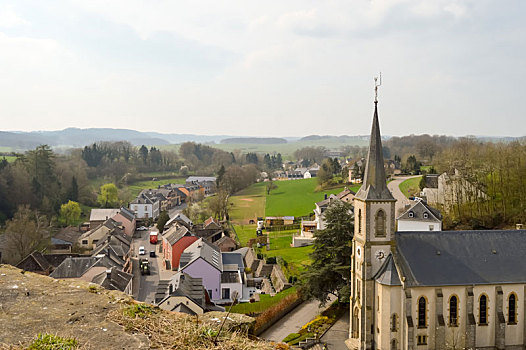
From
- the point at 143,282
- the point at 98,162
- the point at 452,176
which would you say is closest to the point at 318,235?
the point at 143,282

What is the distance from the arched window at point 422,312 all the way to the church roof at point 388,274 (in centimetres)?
171

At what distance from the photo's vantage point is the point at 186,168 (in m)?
149

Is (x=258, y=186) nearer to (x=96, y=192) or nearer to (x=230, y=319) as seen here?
(x=96, y=192)

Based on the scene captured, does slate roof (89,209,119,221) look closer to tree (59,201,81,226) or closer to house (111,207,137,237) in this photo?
tree (59,201,81,226)

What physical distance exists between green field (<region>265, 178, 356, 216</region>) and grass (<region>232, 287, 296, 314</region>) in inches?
1440

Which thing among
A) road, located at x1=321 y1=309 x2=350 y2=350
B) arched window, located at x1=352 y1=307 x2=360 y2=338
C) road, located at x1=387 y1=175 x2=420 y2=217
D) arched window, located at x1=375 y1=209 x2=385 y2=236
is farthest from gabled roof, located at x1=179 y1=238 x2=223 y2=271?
road, located at x1=387 y1=175 x2=420 y2=217

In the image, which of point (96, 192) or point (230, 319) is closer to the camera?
point (230, 319)

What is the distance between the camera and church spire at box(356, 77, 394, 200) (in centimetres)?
2577

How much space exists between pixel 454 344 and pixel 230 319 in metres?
23.0

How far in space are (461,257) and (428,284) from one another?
334 cm

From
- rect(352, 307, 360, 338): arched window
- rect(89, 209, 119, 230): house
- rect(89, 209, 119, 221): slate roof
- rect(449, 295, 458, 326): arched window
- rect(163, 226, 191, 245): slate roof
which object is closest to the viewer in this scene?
rect(449, 295, 458, 326): arched window

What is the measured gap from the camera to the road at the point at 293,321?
29438 mm

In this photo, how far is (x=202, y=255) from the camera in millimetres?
42375

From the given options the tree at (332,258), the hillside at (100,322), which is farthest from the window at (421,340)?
the hillside at (100,322)
